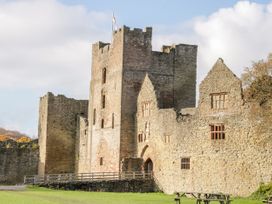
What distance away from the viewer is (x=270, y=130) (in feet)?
140

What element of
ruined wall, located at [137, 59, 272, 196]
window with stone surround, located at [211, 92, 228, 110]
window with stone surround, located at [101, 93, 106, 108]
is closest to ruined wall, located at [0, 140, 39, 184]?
window with stone surround, located at [101, 93, 106, 108]

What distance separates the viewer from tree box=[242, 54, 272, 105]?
41000mm

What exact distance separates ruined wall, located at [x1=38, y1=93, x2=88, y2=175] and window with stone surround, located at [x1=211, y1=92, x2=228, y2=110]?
26478 mm

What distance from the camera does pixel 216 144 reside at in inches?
1837

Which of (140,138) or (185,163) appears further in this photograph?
(140,138)

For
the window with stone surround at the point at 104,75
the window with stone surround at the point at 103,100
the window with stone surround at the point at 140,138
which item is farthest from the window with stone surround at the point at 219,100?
the window with stone surround at the point at 104,75

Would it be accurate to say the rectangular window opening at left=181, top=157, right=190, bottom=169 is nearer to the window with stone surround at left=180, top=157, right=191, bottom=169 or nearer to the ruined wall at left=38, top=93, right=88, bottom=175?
the window with stone surround at left=180, top=157, right=191, bottom=169

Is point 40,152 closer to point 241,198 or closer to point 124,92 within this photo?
point 124,92

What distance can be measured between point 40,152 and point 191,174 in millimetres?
27187

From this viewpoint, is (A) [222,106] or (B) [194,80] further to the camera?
(B) [194,80]

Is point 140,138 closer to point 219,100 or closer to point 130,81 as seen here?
point 130,81

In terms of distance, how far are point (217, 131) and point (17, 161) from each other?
31.4 m

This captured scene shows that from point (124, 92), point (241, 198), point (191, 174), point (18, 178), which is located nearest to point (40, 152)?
point (18, 178)

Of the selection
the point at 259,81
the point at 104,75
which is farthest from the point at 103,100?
the point at 259,81
